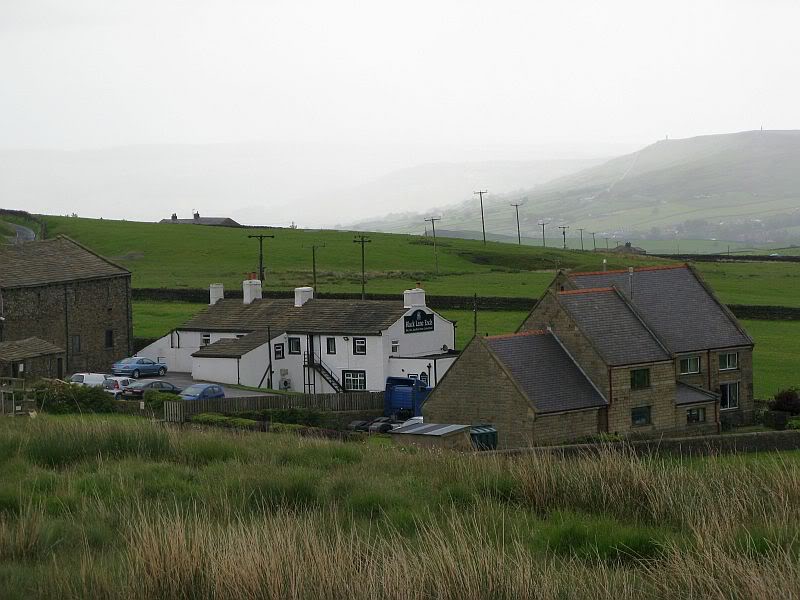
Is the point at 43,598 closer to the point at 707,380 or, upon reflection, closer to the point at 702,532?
the point at 702,532

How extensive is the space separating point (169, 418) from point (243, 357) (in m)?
19.1

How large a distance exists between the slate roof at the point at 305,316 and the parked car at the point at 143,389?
1131cm

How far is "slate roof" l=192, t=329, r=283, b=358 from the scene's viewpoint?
6744cm

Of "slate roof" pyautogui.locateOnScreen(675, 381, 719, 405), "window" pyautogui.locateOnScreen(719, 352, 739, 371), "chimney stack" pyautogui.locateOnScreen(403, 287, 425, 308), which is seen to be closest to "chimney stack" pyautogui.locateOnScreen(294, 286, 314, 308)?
"chimney stack" pyautogui.locateOnScreen(403, 287, 425, 308)

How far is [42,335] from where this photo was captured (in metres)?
68.1

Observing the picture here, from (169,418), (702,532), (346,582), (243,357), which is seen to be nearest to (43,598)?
(346,582)

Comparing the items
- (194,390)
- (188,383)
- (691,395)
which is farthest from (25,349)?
(691,395)

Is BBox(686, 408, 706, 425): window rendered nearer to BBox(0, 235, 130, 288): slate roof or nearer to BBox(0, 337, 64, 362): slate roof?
BBox(0, 337, 64, 362): slate roof

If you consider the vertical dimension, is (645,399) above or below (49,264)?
below

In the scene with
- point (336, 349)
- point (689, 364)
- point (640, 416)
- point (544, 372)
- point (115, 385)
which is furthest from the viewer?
point (336, 349)

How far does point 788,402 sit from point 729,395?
326 cm

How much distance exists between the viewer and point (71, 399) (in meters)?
49.5

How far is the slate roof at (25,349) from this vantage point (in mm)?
58375

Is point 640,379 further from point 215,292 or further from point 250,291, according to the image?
point 215,292
